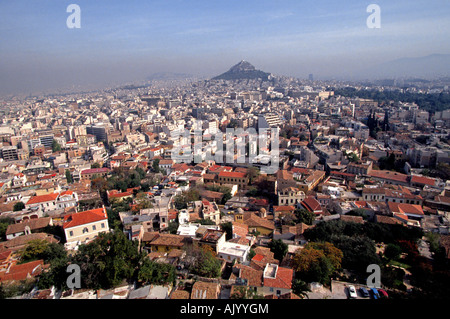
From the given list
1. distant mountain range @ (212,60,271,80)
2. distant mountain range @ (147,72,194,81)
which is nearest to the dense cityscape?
distant mountain range @ (212,60,271,80)

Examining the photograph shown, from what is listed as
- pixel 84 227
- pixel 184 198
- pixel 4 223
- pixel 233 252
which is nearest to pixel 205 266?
pixel 233 252

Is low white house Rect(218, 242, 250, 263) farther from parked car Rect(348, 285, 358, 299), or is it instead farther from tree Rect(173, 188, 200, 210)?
tree Rect(173, 188, 200, 210)

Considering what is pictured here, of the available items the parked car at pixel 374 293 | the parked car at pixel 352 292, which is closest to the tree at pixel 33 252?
the parked car at pixel 352 292

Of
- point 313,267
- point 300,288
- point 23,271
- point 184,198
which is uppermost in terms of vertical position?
point 184,198

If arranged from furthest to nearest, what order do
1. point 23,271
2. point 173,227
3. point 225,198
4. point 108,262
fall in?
point 225,198, point 173,227, point 23,271, point 108,262

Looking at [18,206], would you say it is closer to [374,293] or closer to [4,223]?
[4,223]

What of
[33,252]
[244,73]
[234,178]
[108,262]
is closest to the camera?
[108,262]
